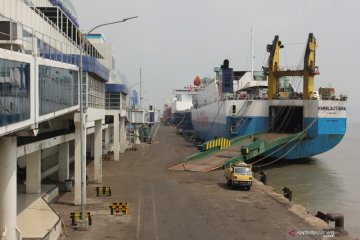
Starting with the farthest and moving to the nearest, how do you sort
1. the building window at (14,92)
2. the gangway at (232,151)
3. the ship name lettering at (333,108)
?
the ship name lettering at (333,108)
the gangway at (232,151)
the building window at (14,92)

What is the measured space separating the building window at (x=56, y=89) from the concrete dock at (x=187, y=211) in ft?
19.1

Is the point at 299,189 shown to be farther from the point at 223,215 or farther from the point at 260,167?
the point at 223,215

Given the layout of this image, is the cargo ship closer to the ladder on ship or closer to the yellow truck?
the ladder on ship

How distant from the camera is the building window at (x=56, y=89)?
18547mm

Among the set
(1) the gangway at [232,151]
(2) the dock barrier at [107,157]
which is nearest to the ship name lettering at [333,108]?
(1) the gangway at [232,151]

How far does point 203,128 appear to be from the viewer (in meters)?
85.5

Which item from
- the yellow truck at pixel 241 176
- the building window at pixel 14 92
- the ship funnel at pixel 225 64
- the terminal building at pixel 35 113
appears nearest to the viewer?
the building window at pixel 14 92

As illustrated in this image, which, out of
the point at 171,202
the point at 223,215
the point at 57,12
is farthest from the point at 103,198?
the point at 57,12

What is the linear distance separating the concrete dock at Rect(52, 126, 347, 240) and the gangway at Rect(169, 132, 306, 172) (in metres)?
4.08

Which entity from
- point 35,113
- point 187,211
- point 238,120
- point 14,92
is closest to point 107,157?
point 238,120

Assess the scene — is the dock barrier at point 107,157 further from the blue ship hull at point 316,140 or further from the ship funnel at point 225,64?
the ship funnel at point 225,64

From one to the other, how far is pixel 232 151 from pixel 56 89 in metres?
30.4

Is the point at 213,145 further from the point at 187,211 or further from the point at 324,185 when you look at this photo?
the point at 187,211

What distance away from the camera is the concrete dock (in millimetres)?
21047
